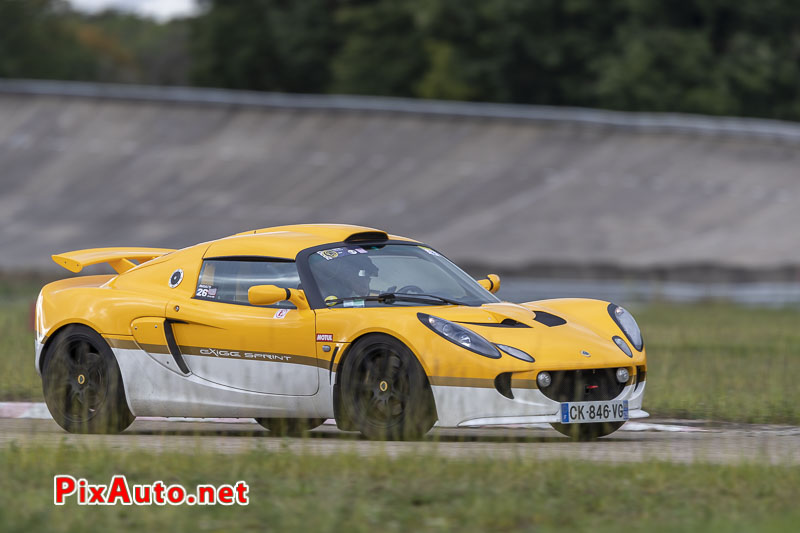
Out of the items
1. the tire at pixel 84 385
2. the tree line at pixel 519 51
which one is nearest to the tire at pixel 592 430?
the tire at pixel 84 385

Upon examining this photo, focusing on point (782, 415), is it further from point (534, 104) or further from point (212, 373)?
point (534, 104)

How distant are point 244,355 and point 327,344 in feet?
2.09

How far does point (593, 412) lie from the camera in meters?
7.80

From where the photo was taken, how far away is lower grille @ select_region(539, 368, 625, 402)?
768 centimetres

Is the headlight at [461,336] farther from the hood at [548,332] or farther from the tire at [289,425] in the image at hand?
the tire at [289,425]

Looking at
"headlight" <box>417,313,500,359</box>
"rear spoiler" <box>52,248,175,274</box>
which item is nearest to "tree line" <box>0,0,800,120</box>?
"rear spoiler" <box>52,248,175,274</box>

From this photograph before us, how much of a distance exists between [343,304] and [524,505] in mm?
2897

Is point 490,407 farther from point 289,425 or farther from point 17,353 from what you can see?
point 17,353

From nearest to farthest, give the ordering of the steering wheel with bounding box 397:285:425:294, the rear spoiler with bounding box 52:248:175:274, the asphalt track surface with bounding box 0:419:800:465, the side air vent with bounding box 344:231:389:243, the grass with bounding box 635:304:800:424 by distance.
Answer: the asphalt track surface with bounding box 0:419:800:465
the steering wheel with bounding box 397:285:425:294
the side air vent with bounding box 344:231:389:243
the rear spoiler with bounding box 52:248:175:274
the grass with bounding box 635:304:800:424

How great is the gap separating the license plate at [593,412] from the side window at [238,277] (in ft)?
6.39

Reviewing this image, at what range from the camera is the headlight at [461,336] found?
25.1 feet

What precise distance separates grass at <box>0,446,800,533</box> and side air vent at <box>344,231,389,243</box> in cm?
234

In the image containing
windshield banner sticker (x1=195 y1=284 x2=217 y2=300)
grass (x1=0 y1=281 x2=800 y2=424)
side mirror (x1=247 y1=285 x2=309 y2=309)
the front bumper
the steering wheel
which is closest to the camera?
the front bumper

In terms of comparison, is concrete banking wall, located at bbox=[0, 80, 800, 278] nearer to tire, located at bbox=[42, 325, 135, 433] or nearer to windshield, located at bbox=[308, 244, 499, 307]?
windshield, located at bbox=[308, 244, 499, 307]
